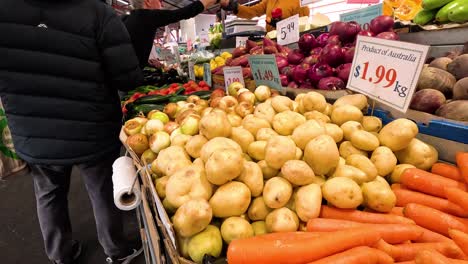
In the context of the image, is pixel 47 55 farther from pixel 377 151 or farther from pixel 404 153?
pixel 404 153

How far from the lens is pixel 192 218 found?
75 centimetres

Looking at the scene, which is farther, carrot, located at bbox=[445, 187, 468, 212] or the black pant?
the black pant

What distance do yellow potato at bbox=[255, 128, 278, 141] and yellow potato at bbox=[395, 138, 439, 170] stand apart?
1.63ft

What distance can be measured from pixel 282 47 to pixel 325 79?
1021 millimetres

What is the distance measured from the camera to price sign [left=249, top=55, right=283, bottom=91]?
5.29ft

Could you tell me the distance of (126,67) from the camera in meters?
1.83

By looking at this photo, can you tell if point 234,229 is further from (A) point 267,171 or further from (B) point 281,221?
(A) point 267,171

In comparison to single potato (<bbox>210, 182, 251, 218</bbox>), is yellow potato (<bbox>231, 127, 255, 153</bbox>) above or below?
above

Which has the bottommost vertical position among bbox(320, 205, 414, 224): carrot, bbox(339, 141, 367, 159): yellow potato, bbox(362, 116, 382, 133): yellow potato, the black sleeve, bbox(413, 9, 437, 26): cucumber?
bbox(320, 205, 414, 224): carrot

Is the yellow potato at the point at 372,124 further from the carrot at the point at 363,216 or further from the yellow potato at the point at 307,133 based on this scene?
the carrot at the point at 363,216

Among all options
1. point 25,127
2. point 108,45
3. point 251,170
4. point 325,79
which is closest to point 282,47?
point 325,79

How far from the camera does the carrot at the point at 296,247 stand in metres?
0.72

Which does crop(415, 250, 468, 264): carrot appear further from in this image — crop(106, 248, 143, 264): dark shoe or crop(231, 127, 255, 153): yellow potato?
crop(106, 248, 143, 264): dark shoe

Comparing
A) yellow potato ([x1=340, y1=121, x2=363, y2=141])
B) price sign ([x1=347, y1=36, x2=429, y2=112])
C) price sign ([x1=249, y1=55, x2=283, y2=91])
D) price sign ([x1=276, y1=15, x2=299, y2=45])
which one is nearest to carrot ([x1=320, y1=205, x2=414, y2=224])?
yellow potato ([x1=340, y1=121, x2=363, y2=141])
